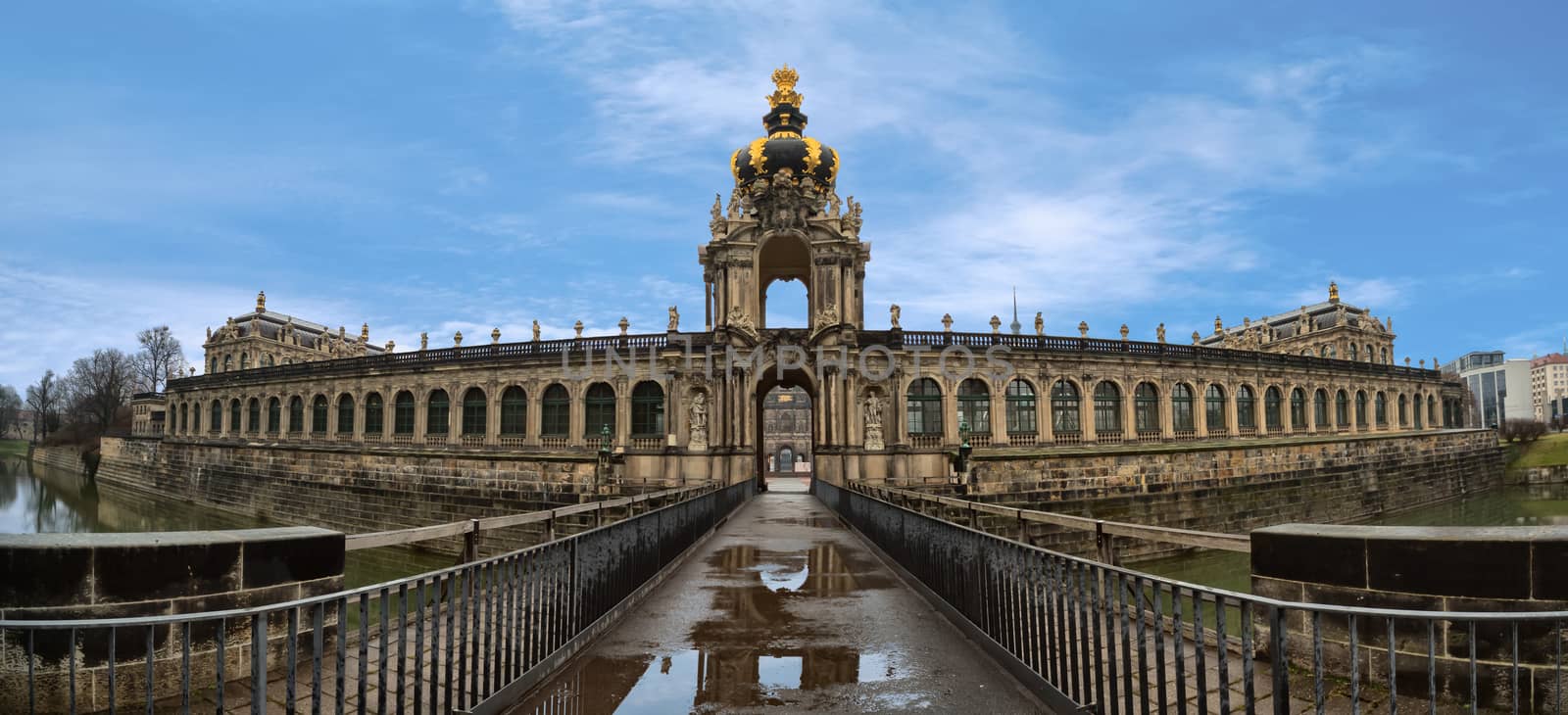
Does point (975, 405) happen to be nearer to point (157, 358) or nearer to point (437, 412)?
point (437, 412)

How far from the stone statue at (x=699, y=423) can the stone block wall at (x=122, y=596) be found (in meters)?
24.1

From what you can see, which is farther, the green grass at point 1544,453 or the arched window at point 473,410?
the green grass at point 1544,453

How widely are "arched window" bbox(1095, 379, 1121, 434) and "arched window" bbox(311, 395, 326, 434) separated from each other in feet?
135

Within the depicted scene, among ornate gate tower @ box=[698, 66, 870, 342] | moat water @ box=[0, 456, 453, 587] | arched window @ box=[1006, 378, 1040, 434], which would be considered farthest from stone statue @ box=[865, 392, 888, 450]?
moat water @ box=[0, 456, 453, 587]

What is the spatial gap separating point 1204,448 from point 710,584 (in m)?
26.2

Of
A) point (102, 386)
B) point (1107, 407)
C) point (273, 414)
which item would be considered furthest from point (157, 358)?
point (1107, 407)

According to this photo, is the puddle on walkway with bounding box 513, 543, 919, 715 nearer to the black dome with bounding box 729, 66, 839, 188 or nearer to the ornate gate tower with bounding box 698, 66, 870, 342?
the ornate gate tower with bounding box 698, 66, 870, 342

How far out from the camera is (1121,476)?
28719 mm

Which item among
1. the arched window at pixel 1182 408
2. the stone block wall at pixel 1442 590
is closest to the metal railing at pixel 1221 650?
the stone block wall at pixel 1442 590

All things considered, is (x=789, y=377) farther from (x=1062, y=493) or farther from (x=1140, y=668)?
(x=1140, y=668)

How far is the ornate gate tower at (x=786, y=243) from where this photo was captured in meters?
31.1

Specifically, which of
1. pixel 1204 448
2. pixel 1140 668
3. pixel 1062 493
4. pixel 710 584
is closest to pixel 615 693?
pixel 1140 668

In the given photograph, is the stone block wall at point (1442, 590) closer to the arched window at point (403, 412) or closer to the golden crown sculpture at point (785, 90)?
the golden crown sculpture at point (785, 90)

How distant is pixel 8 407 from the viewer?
13062cm
